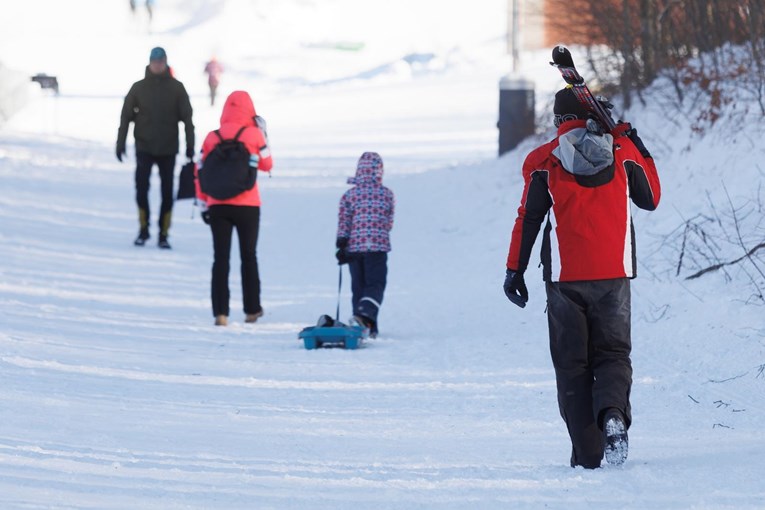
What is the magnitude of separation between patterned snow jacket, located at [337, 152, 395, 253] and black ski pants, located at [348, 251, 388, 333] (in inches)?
2.9

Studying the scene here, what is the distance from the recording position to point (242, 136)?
35.4 ft

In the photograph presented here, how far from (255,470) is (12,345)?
11.6 feet

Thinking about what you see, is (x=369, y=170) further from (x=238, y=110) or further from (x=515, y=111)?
(x=515, y=111)

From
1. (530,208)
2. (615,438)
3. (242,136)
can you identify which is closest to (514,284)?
(530,208)

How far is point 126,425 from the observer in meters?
7.18

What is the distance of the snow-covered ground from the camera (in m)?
5.95

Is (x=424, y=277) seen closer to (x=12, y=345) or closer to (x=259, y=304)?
(x=259, y=304)

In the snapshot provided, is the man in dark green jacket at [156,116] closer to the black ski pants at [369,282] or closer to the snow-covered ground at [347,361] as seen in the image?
the snow-covered ground at [347,361]

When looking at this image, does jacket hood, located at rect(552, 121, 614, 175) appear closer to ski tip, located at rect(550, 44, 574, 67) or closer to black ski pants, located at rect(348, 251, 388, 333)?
ski tip, located at rect(550, 44, 574, 67)

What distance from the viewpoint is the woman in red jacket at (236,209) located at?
→ 10.8 m

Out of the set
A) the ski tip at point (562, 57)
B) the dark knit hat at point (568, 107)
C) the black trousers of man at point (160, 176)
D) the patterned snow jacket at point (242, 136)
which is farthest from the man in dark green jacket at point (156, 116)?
the dark knit hat at point (568, 107)

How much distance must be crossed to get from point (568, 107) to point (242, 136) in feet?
15.9

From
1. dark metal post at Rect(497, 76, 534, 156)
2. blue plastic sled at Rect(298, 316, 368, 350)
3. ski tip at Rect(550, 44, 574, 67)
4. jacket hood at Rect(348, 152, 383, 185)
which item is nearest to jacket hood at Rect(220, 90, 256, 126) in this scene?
jacket hood at Rect(348, 152, 383, 185)

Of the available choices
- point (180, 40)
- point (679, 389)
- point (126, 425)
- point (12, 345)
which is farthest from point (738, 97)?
point (180, 40)
